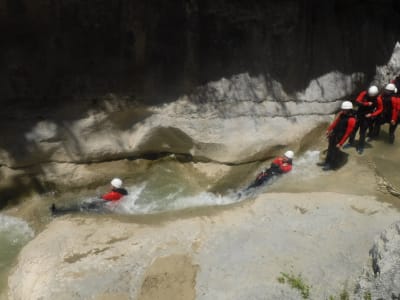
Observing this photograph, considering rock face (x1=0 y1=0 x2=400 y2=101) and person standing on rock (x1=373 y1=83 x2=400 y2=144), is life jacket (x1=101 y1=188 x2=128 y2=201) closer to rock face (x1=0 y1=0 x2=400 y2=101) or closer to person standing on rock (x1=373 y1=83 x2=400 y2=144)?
rock face (x1=0 y1=0 x2=400 y2=101)

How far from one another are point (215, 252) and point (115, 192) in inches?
126

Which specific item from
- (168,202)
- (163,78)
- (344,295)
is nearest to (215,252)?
(344,295)

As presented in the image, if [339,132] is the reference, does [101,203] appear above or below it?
below

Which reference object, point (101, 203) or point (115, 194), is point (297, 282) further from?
point (101, 203)

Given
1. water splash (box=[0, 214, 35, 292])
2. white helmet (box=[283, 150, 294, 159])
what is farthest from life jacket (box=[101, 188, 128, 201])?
white helmet (box=[283, 150, 294, 159])

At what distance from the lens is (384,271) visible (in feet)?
17.5

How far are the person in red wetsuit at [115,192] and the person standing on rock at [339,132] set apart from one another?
423cm

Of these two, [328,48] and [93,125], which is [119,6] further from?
[328,48]

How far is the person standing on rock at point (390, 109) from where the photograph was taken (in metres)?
9.94

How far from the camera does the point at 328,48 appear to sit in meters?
10.7

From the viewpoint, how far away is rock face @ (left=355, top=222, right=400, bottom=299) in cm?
518

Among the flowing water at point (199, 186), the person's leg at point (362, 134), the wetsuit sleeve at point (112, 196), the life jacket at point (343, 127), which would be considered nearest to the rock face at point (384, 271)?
the flowing water at point (199, 186)

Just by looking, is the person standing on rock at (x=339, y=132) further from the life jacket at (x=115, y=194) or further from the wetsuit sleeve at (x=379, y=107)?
the life jacket at (x=115, y=194)

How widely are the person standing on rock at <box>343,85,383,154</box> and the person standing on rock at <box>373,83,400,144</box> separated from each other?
175 mm
